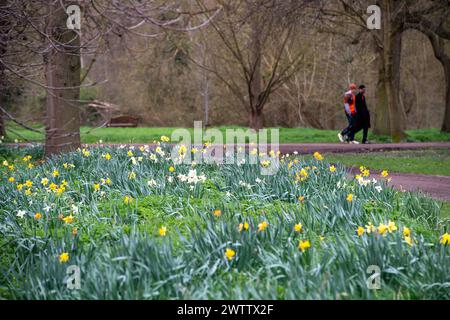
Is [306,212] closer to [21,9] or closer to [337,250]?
[337,250]

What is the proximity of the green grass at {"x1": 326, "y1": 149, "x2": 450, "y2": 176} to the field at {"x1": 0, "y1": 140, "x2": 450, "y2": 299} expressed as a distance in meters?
5.09

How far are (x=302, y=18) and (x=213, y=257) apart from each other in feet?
55.8

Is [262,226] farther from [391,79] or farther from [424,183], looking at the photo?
[391,79]

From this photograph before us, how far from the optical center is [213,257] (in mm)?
4930

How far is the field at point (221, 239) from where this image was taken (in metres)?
4.39

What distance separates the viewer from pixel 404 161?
14766 millimetres

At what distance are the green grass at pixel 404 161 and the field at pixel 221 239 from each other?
509 cm

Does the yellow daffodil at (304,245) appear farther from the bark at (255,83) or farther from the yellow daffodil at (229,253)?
the bark at (255,83)

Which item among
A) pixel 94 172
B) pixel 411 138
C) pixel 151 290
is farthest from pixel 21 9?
pixel 411 138

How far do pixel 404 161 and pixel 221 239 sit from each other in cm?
1042

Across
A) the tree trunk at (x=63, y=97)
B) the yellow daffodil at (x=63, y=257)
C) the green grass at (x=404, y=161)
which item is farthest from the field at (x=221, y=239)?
the tree trunk at (x=63, y=97)

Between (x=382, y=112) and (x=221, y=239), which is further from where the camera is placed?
(x=382, y=112)

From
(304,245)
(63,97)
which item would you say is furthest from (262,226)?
(63,97)

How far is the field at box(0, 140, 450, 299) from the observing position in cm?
439
